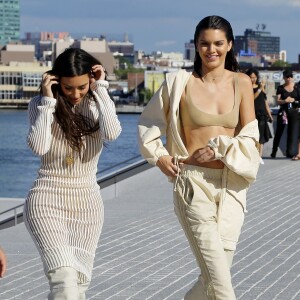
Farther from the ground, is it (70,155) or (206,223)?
(70,155)

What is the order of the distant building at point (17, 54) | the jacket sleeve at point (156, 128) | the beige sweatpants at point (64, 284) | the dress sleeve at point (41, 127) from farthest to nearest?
1. the distant building at point (17, 54)
2. the jacket sleeve at point (156, 128)
3. the dress sleeve at point (41, 127)
4. the beige sweatpants at point (64, 284)

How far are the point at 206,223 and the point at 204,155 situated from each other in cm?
29

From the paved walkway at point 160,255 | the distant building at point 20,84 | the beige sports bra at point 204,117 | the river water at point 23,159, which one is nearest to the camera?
the beige sports bra at point 204,117

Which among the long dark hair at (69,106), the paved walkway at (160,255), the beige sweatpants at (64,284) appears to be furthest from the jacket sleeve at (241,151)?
the paved walkway at (160,255)

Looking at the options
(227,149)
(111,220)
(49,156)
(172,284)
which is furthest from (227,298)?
(111,220)

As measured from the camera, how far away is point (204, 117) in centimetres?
549

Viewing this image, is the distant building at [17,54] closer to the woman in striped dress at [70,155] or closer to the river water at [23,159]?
the river water at [23,159]

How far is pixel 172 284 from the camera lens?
25.2 ft

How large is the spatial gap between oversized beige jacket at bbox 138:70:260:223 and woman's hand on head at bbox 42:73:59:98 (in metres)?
0.53

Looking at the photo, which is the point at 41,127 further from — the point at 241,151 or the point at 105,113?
the point at 241,151

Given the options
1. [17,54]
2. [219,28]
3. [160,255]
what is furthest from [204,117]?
[17,54]

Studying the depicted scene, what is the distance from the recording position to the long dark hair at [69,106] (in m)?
5.27

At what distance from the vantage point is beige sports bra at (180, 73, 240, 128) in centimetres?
549

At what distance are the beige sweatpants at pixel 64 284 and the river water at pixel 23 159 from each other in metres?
6.31
